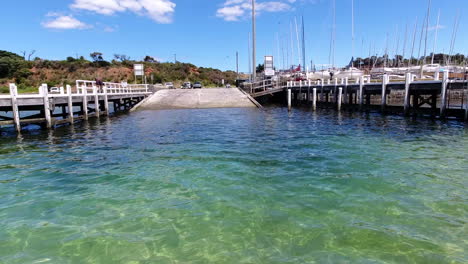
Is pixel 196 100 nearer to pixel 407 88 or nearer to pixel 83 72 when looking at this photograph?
pixel 407 88

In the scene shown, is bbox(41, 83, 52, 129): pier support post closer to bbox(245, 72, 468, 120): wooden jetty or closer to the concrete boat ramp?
the concrete boat ramp

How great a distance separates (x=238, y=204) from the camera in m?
7.26

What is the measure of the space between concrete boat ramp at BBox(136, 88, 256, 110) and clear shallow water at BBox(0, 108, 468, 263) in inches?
978

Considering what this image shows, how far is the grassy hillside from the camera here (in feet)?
271

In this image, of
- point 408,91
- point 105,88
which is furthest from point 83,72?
point 408,91

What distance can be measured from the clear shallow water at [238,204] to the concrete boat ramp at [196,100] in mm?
24831

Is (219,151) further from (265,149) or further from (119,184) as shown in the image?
(119,184)

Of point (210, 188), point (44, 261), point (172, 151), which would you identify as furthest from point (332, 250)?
point (172, 151)

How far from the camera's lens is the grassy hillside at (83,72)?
82.6 metres

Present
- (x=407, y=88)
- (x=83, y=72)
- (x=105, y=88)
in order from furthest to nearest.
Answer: (x=83, y=72) → (x=105, y=88) → (x=407, y=88)

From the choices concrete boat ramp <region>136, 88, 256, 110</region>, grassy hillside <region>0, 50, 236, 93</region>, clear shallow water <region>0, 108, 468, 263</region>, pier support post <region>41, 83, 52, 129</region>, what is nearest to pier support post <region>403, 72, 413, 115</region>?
clear shallow water <region>0, 108, 468, 263</region>

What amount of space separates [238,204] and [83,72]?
9879cm

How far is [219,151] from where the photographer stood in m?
12.8

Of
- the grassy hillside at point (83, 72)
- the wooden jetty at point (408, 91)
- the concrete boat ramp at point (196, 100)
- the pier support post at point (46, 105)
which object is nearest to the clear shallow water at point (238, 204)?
the pier support post at point (46, 105)
